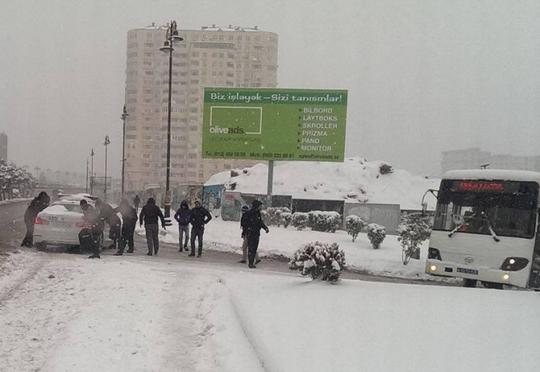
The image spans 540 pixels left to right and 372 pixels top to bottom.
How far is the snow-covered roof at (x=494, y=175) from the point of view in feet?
37.7

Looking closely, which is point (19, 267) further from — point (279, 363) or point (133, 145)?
point (133, 145)

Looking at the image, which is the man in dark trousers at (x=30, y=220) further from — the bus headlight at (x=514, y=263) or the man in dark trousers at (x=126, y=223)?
the bus headlight at (x=514, y=263)

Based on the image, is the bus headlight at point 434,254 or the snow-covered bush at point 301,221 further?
the snow-covered bush at point 301,221

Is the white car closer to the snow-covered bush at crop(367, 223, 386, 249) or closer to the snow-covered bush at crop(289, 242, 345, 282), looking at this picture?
the snow-covered bush at crop(289, 242, 345, 282)

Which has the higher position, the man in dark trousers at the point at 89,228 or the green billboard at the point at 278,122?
the green billboard at the point at 278,122

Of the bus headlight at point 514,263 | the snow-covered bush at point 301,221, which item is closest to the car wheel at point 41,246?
the bus headlight at point 514,263

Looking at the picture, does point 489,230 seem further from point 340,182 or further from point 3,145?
point 3,145

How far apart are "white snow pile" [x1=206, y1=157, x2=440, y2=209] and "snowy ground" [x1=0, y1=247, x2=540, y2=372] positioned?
3260 centimetres

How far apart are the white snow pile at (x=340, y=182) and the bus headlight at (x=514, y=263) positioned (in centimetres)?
3064

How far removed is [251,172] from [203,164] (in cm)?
4609

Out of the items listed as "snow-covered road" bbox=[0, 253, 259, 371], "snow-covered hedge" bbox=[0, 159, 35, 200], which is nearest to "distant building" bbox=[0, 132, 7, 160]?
"snow-covered hedge" bbox=[0, 159, 35, 200]

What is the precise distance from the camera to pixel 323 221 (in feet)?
80.9

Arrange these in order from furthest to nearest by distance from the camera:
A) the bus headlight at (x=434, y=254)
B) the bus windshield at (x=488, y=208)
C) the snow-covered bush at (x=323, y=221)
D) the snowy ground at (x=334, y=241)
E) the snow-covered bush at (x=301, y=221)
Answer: the snow-covered bush at (x=301, y=221) → the snow-covered bush at (x=323, y=221) → the snowy ground at (x=334, y=241) → the bus headlight at (x=434, y=254) → the bus windshield at (x=488, y=208)

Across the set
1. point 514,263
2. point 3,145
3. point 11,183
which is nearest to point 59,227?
point 514,263
